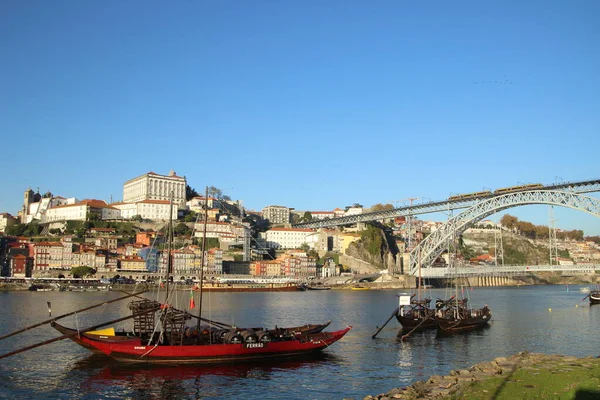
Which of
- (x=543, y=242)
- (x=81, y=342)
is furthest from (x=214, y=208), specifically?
(x=81, y=342)

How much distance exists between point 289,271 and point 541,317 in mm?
56323

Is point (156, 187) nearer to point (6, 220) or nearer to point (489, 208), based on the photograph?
point (6, 220)

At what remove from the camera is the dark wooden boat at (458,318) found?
1206 inches

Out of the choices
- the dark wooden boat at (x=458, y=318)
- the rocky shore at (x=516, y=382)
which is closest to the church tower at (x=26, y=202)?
the dark wooden boat at (x=458, y=318)

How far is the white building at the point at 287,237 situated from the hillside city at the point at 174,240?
195 mm

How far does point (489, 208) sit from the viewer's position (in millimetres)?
62438

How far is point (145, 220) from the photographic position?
106 m

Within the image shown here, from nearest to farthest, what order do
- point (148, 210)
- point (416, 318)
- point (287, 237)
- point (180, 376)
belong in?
point (180, 376) → point (416, 318) → point (148, 210) → point (287, 237)

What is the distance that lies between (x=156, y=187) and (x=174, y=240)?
44.2 m

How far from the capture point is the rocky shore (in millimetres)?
12469

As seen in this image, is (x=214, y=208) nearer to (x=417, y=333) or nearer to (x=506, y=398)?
(x=417, y=333)

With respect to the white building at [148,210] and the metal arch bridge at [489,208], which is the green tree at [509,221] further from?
the white building at [148,210]

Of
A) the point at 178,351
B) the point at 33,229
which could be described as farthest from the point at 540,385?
the point at 33,229

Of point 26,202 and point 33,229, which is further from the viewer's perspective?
point 26,202
